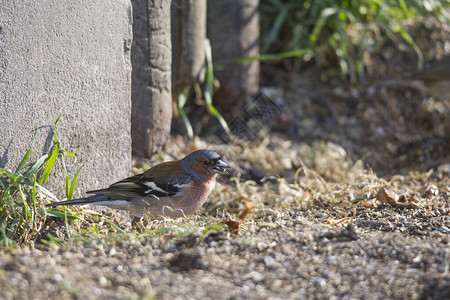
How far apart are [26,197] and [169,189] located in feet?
3.09

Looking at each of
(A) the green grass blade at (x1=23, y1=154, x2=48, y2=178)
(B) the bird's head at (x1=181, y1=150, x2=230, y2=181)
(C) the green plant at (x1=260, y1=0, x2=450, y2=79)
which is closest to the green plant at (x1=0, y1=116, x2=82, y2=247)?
(A) the green grass blade at (x1=23, y1=154, x2=48, y2=178)

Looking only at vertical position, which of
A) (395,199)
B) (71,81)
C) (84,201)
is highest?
(71,81)

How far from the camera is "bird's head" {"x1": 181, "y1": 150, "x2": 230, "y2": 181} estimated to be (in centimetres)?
417

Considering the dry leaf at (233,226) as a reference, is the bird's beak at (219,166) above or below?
above

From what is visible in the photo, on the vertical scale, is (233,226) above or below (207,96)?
below

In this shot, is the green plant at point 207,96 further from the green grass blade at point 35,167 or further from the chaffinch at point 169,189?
the green grass blade at point 35,167

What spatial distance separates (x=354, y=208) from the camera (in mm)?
4074

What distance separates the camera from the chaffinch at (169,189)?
3.86 metres

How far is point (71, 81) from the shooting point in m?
3.66

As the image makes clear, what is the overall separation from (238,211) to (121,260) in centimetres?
186

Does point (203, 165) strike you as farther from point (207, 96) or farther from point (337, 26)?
point (337, 26)

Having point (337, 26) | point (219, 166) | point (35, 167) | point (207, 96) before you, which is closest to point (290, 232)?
point (219, 166)

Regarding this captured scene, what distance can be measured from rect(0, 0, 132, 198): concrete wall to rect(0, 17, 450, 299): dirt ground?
44 cm

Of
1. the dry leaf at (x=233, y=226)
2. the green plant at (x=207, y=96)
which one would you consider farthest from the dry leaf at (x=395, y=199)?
the green plant at (x=207, y=96)
